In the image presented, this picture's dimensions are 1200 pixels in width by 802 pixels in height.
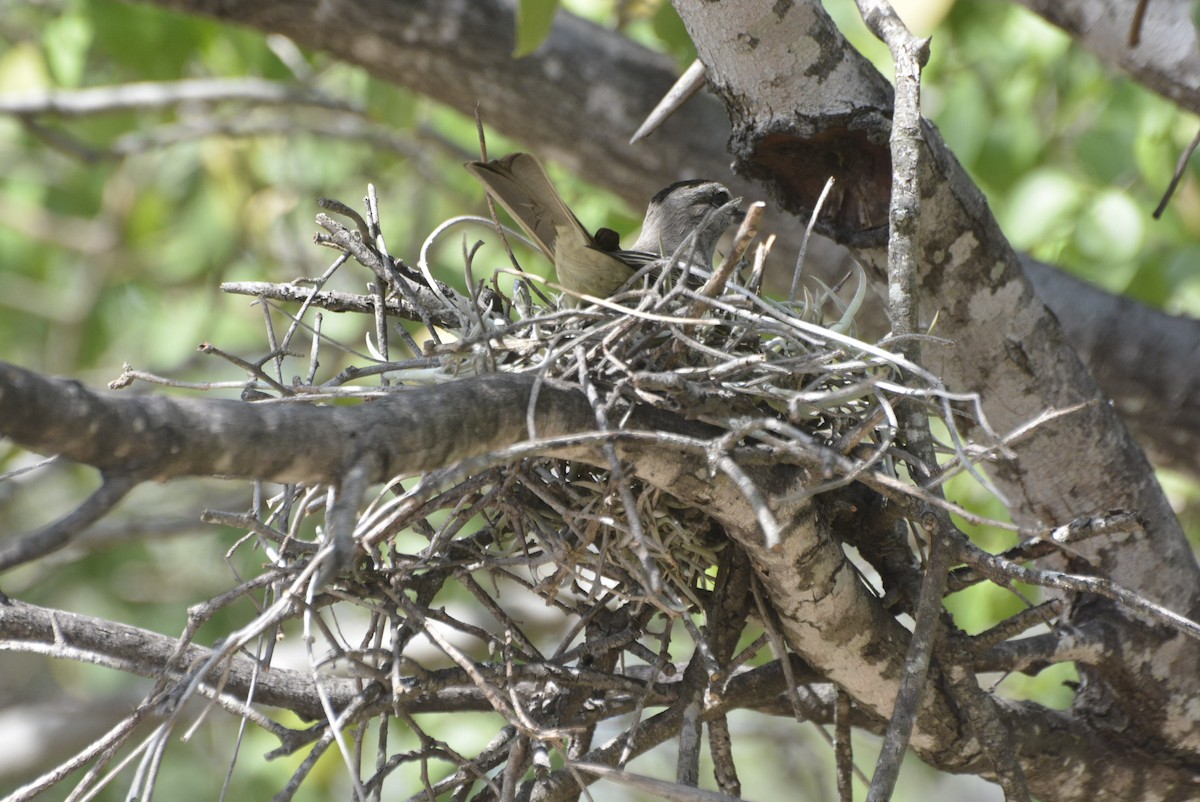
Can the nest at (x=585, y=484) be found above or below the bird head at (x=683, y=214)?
below

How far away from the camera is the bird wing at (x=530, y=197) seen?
208cm

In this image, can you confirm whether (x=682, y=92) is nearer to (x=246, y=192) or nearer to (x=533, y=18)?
(x=533, y=18)

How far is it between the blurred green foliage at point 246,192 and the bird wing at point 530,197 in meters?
1.26

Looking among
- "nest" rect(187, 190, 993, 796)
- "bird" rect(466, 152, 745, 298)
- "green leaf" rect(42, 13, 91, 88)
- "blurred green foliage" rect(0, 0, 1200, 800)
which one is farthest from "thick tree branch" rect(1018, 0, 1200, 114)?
"green leaf" rect(42, 13, 91, 88)

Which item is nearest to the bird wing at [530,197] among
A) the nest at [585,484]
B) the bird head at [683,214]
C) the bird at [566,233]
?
the bird at [566,233]

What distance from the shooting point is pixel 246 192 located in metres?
6.30

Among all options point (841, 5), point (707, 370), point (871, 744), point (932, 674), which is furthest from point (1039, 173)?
point (871, 744)

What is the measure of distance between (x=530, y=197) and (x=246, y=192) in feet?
14.9

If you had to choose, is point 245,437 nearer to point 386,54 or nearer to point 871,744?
point 386,54

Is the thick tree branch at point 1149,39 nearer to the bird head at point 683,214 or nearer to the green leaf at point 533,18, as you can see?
the bird head at point 683,214

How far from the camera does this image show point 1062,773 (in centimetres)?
232

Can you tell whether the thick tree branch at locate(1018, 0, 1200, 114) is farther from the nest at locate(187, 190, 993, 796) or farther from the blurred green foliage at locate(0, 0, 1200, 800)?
the nest at locate(187, 190, 993, 796)

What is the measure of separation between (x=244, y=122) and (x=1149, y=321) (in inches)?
186

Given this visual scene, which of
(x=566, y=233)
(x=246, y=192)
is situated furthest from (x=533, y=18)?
(x=246, y=192)
